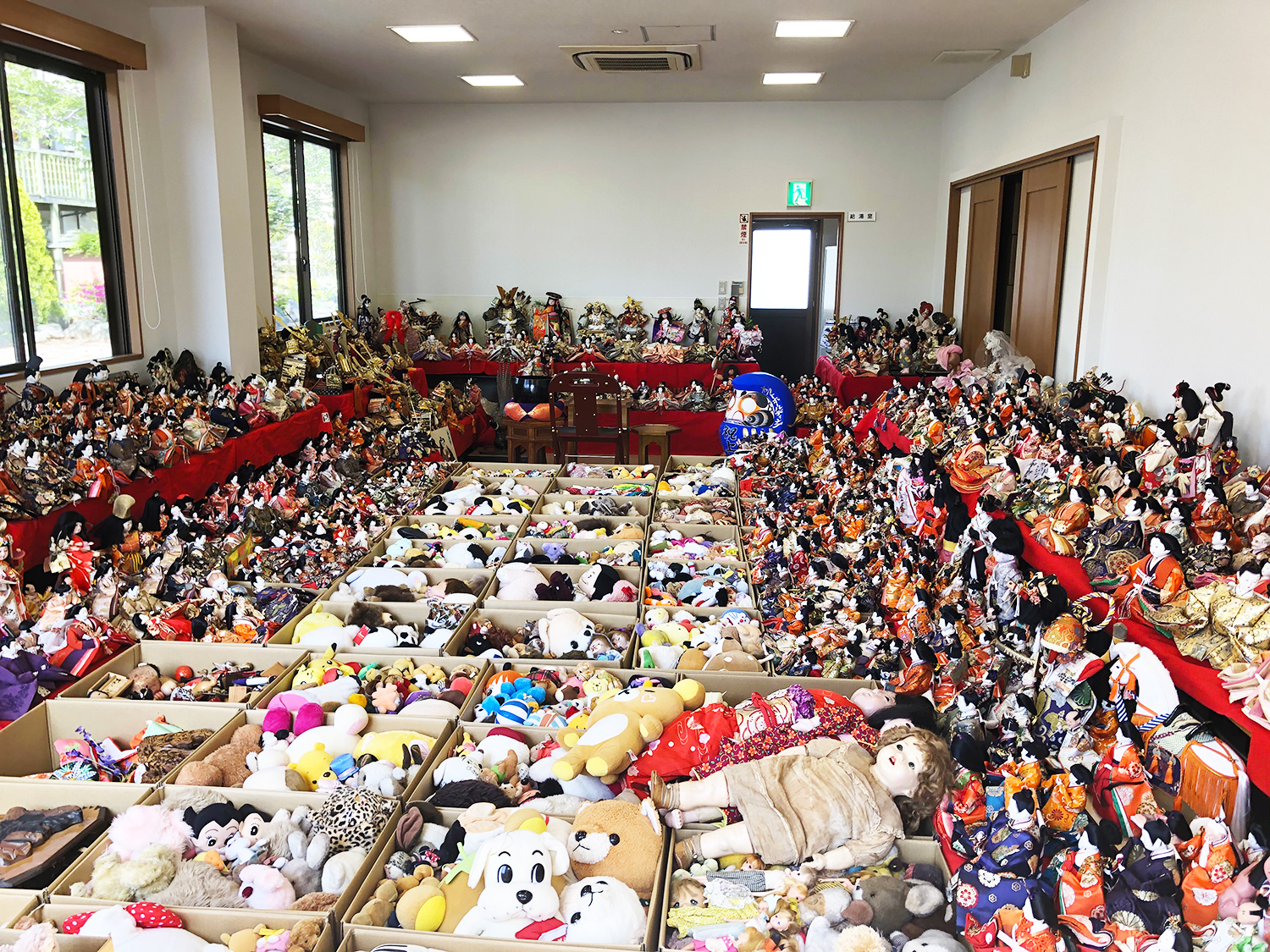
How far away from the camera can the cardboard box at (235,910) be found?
1.97m

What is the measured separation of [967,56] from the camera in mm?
6566

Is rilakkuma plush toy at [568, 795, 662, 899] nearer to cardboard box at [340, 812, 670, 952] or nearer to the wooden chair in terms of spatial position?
cardboard box at [340, 812, 670, 952]

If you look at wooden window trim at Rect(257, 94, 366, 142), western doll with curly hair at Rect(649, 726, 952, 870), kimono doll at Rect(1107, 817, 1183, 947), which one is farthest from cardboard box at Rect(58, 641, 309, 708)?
wooden window trim at Rect(257, 94, 366, 142)

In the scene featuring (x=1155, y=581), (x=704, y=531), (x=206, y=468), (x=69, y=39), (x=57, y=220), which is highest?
(x=69, y=39)

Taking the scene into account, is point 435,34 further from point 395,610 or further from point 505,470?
point 395,610

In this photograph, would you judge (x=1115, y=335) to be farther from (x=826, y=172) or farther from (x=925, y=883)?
(x=826, y=172)

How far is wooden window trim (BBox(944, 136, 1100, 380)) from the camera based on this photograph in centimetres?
513

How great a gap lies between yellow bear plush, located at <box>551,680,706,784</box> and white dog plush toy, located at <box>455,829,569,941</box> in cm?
38

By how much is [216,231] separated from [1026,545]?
522 centimetres

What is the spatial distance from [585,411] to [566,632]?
11.1 ft

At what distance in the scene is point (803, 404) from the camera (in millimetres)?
6820

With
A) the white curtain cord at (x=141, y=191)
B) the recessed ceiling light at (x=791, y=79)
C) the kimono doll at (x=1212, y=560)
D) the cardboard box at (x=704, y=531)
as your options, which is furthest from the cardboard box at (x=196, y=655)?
the recessed ceiling light at (x=791, y=79)

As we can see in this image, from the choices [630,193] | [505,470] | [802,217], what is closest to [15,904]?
[505,470]

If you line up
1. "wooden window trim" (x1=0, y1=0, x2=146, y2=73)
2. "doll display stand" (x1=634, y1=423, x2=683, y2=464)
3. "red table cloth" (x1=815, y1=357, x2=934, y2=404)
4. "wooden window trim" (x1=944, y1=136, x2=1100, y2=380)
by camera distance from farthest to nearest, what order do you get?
"red table cloth" (x1=815, y1=357, x2=934, y2=404)
"doll display stand" (x1=634, y1=423, x2=683, y2=464)
"wooden window trim" (x1=944, y1=136, x2=1100, y2=380)
"wooden window trim" (x1=0, y1=0, x2=146, y2=73)
